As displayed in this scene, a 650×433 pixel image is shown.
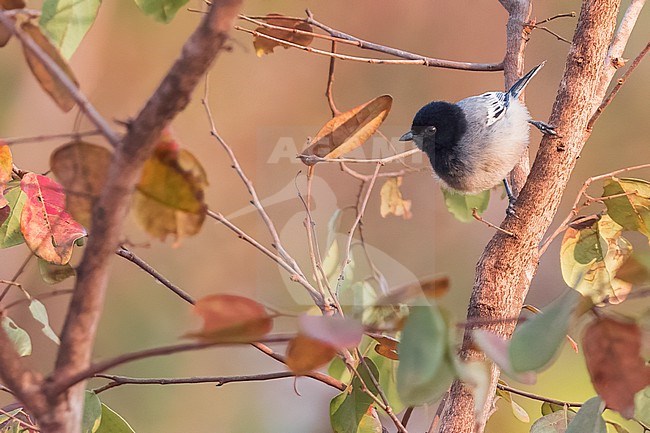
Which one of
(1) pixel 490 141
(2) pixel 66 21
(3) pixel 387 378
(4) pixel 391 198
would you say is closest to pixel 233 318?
(2) pixel 66 21

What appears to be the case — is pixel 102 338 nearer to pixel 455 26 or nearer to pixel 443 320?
pixel 455 26

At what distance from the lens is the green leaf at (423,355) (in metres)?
0.34

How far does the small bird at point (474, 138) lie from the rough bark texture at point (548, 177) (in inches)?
13.8

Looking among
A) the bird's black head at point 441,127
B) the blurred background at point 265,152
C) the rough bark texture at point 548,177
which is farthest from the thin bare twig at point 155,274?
the blurred background at point 265,152

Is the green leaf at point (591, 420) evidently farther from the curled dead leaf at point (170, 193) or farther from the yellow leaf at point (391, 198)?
the yellow leaf at point (391, 198)

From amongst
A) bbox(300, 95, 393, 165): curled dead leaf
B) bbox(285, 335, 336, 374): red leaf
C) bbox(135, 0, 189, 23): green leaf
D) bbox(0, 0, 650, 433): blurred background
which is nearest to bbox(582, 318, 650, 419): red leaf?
bbox(285, 335, 336, 374): red leaf

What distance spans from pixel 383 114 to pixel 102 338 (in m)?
1.28

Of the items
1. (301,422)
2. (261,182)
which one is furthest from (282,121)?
(301,422)

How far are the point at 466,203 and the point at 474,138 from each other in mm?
225

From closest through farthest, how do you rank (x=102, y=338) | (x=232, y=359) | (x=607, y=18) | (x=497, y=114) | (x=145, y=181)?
(x=145, y=181) → (x=607, y=18) → (x=497, y=114) → (x=102, y=338) → (x=232, y=359)

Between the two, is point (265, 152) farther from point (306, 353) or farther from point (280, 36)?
point (306, 353)

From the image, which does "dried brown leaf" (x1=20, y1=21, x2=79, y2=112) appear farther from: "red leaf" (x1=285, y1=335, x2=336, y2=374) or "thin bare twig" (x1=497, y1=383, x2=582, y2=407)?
"thin bare twig" (x1=497, y1=383, x2=582, y2=407)

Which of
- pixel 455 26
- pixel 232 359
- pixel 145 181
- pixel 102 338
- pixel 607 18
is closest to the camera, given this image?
pixel 145 181

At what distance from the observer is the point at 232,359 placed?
6.72ft
